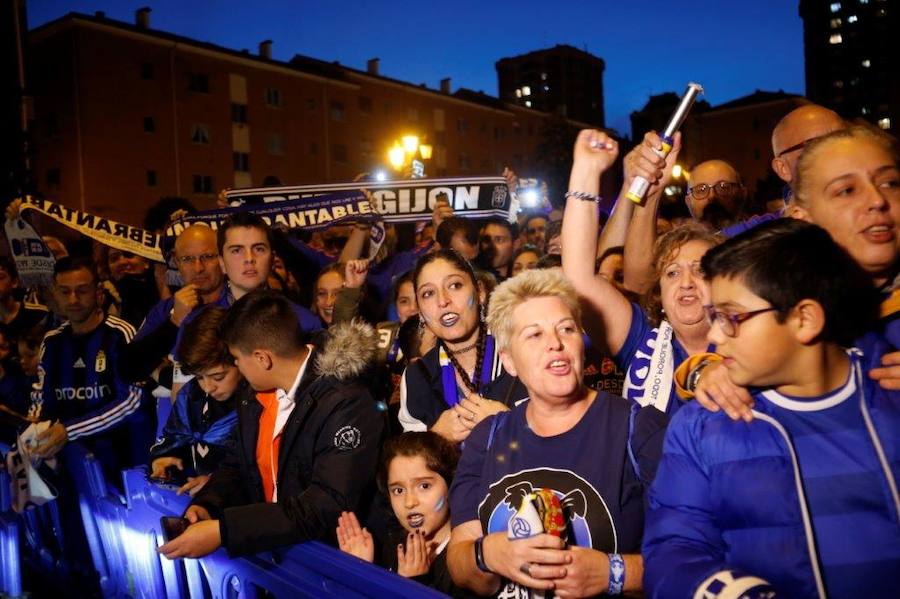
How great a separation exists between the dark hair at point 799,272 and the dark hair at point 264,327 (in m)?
2.47

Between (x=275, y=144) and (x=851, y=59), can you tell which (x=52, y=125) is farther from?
(x=851, y=59)

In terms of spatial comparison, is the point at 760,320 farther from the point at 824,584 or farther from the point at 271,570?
the point at 271,570

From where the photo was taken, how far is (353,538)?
→ 3246 mm

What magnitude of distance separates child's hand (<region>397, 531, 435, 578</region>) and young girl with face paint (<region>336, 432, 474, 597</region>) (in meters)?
0.04

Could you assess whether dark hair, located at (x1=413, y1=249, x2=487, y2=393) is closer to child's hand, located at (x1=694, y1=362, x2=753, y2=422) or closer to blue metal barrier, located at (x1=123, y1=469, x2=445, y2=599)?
blue metal barrier, located at (x1=123, y1=469, x2=445, y2=599)

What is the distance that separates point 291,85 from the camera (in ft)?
149

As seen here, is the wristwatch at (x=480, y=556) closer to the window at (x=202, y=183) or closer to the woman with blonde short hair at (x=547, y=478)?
the woman with blonde short hair at (x=547, y=478)

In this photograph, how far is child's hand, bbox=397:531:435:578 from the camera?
3083 mm

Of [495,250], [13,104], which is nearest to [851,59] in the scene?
[13,104]

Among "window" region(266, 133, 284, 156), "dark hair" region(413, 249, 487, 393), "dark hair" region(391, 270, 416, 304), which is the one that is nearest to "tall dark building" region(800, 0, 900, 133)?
"window" region(266, 133, 284, 156)

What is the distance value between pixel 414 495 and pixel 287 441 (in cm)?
71

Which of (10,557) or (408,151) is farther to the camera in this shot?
(408,151)

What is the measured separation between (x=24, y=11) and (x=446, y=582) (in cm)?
1891

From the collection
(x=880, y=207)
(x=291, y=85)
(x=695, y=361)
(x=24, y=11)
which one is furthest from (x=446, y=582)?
(x=291, y=85)
